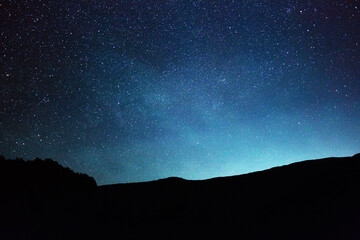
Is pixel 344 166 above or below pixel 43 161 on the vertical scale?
below

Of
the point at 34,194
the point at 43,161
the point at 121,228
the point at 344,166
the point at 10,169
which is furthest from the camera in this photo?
the point at 43,161

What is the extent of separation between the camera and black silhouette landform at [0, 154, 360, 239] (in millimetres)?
9016

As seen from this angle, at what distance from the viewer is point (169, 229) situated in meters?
9.96

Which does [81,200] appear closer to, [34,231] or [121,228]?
[34,231]

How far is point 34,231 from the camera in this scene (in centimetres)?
1002

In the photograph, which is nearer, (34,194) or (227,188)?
(227,188)

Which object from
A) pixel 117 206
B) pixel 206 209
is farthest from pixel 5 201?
pixel 206 209

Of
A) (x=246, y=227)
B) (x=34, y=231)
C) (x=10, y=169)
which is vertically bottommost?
(x=246, y=227)

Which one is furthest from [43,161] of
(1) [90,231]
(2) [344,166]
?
(2) [344,166]

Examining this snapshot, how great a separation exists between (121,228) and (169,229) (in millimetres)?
2089

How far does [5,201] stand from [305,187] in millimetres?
15036

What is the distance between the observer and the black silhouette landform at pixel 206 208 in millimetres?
9016

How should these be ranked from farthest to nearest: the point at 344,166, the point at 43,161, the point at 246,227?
the point at 43,161 < the point at 344,166 < the point at 246,227

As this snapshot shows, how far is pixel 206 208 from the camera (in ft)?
37.3
